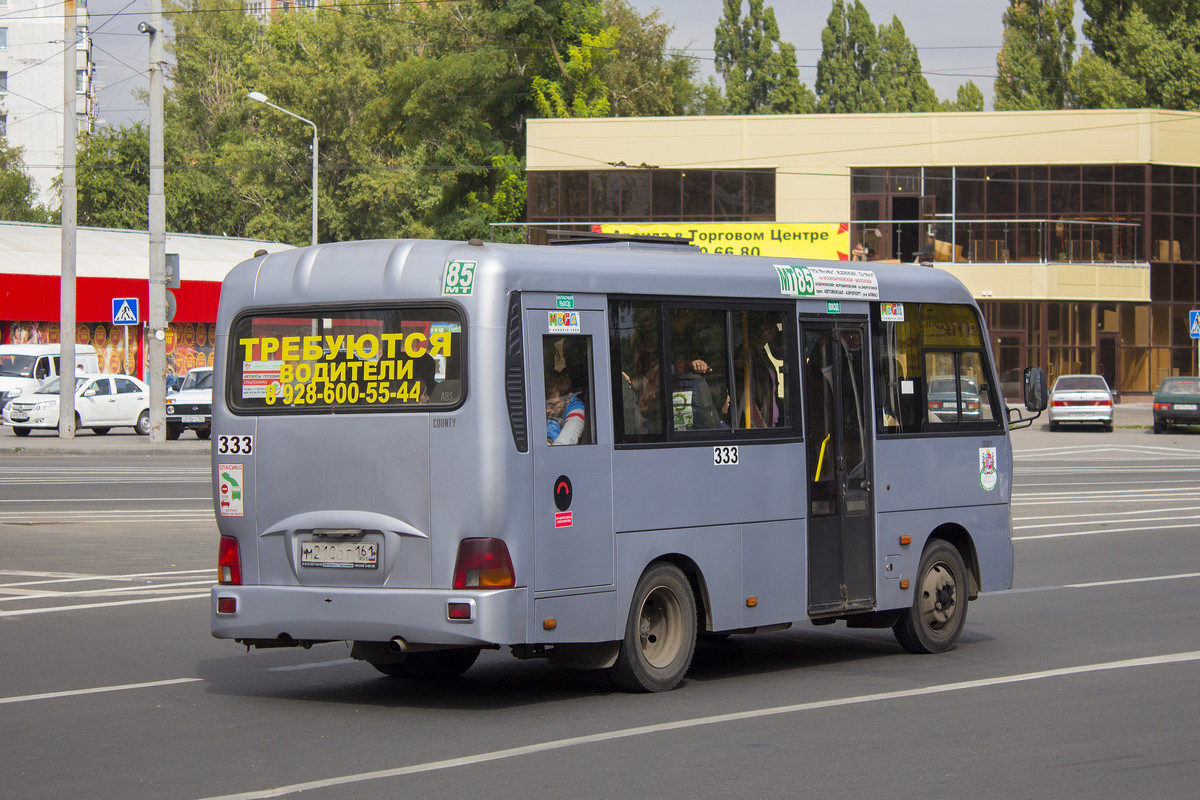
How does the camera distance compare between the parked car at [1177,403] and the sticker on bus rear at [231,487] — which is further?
the parked car at [1177,403]

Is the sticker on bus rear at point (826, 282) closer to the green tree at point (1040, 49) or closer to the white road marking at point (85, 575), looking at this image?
the white road marking at point (85, 575)

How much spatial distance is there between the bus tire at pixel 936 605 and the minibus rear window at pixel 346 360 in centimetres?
416

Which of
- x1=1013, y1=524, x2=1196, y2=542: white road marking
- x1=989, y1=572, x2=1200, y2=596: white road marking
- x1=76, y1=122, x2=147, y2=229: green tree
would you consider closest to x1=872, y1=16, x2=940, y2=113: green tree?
x1=76, y1=122, x2=147, y2=229: green tree

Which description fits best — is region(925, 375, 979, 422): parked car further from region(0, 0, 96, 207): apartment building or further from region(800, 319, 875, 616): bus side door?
region(0, 0, 96, 207): apartment building

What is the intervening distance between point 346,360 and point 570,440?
1.31 meters

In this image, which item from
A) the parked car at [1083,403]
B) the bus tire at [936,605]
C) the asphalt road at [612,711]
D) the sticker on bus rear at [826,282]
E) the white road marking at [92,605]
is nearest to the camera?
the asphalt road at [612,711]

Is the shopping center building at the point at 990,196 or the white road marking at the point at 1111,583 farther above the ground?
the shopping center building at the point at 990,196

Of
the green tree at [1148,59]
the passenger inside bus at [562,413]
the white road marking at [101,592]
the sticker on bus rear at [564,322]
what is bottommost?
the white road marking at [101,592]

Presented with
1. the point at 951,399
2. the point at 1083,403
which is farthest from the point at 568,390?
the point at 1083,403

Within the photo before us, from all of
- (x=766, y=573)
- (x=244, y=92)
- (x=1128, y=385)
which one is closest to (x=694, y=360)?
(x=766, y=573)

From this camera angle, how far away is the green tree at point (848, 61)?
102 meters

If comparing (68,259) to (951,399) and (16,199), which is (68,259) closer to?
(951,399)

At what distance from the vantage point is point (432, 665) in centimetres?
957

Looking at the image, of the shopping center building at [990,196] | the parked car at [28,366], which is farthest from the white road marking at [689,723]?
the shopping center building at [990,196]
